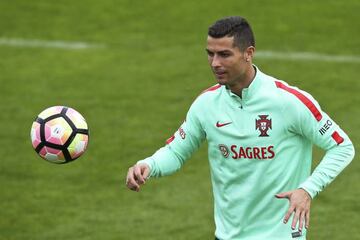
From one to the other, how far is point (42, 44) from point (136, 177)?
1234 centimetres

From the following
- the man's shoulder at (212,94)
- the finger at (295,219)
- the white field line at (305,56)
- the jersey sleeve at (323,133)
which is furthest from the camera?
the white field line at (305,56)

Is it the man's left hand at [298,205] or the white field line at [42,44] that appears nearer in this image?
the man's left hand at [298,205]

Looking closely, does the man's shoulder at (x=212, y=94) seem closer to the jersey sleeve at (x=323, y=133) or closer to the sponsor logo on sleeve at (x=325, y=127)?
the jersey sleeve at (x=323, y=133)

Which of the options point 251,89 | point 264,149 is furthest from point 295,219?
point 251,89

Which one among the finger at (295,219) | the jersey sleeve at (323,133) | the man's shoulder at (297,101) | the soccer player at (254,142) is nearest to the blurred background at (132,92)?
the soccer player at (254,142)

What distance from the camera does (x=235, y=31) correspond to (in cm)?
788

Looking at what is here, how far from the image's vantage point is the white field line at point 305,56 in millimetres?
18531

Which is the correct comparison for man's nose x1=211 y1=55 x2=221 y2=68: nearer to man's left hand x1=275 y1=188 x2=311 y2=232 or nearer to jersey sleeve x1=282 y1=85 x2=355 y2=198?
jersey sleeve x1=282 y1=85 x2=355 y2=198

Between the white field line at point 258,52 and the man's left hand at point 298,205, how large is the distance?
11342 mm

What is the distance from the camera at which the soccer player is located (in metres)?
7.81

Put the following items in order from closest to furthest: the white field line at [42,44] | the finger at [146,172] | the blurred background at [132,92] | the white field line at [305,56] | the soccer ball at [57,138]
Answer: the finger at [146,172] < the soccer ball at [57,138] < the blurred background at [132,92] < the white field line at [305,56] < the white field line at [42,44]

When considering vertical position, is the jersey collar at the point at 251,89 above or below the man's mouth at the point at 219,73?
below

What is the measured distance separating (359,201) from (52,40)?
8909mm

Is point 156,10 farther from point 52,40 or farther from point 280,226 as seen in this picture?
point 280,226
